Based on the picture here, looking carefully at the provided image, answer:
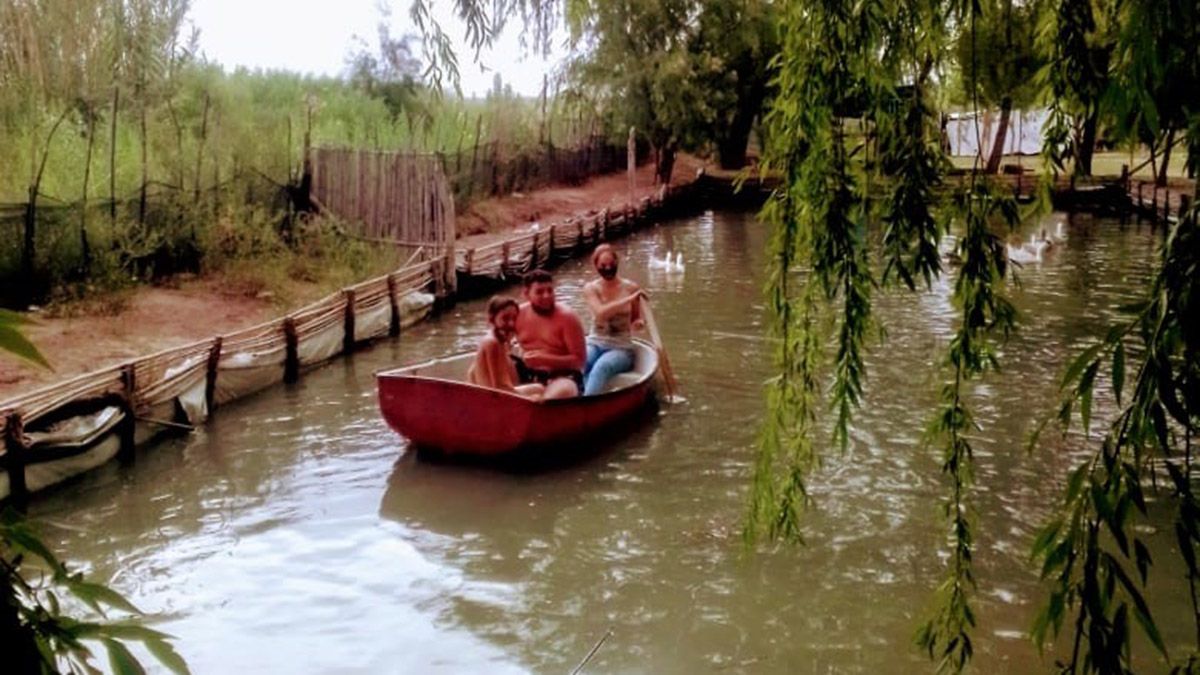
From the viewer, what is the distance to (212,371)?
9.92 meters

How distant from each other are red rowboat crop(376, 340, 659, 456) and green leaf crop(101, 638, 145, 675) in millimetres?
6997

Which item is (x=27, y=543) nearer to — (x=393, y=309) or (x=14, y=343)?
(x=14, y=343)

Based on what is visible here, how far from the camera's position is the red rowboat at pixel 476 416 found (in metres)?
8.27

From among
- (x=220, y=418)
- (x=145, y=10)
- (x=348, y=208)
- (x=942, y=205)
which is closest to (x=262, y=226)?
(x=348, y=208)

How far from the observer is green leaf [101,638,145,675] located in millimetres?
1134

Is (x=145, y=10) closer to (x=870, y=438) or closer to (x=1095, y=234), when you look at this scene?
(x=870, y=438)

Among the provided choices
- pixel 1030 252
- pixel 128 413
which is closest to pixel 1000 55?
pixel 128 413

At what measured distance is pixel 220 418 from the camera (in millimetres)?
9984

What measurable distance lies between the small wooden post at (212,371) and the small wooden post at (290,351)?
1.19 m

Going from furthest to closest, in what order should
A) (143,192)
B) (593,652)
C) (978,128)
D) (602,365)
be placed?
1. (143,192)
2. (602,365)
3. (593,652)
4. (978,128)

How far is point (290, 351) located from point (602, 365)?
3310 millimetres

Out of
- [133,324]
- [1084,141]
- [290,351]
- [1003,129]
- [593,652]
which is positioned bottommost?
[593,652]

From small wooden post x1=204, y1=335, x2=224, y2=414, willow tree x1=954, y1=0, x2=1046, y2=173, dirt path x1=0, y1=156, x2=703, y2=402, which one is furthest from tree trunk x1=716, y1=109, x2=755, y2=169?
willow tree x1=954, y1=0, x2=1046, y2=173

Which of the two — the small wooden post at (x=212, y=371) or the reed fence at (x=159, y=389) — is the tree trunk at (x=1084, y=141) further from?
the small wooden post at (x=212, y=371)
